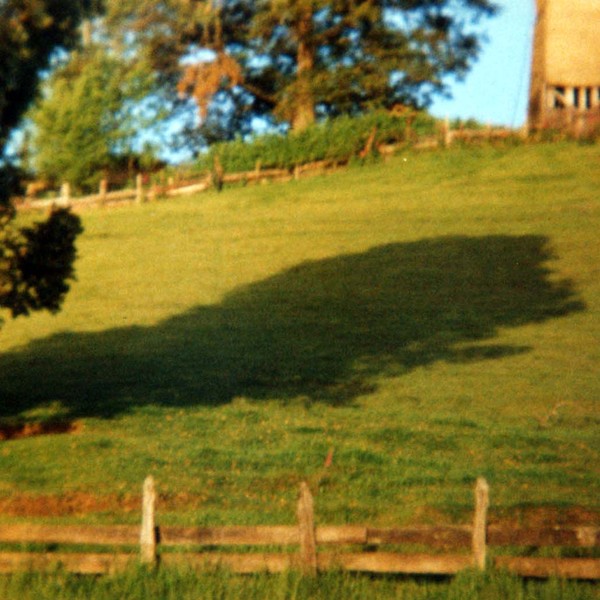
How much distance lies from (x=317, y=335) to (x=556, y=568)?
2000cm

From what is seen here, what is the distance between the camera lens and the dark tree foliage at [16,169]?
1719cm

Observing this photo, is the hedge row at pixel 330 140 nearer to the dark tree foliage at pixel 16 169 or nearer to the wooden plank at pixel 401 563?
the dark tree foliage at pixel 16 169

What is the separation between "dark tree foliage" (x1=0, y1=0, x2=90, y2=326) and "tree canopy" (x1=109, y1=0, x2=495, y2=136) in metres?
35.7

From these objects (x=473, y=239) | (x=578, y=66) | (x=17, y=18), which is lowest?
(x=473, y=239)

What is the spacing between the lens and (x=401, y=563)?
11.3 meters

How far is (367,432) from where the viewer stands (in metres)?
20.9

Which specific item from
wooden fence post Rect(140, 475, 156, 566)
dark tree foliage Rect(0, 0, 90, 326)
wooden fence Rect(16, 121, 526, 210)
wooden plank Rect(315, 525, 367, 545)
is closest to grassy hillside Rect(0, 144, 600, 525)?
wooden fence Rect(16, 121, 526, 210)

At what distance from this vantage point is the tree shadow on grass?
85.0ft

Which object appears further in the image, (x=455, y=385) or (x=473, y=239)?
(x=473, y=239)

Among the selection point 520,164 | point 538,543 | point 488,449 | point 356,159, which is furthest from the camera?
point 356,159

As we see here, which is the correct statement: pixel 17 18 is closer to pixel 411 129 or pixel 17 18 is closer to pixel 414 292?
pixel 414 292

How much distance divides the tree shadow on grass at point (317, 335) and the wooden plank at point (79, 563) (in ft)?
38.3

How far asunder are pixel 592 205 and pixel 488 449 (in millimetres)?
24680

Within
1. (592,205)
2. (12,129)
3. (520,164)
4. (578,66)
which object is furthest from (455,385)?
(578,66)
